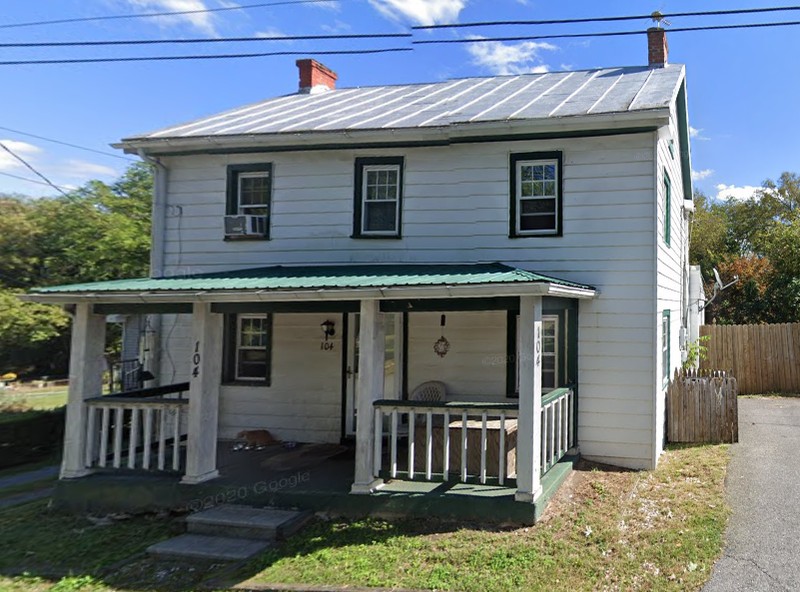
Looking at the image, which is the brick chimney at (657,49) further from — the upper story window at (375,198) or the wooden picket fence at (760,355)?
the wooden picket fence at (760,355)

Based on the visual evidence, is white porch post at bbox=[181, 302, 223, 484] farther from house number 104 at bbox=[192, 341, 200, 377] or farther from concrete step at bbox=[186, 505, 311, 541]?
concrete step at bbox=[186, 505, 311, 541]

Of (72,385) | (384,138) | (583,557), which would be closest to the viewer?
(583,557)

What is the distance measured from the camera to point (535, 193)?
873 centimetres

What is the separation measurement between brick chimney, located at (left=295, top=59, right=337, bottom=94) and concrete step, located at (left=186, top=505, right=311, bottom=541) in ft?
33.3

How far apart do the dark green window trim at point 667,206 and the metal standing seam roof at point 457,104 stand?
160cm

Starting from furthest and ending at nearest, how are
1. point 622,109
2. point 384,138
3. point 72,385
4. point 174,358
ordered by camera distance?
point 174,358
point 384,138
point 622,109
point 72,385

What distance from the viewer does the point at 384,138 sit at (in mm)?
9109

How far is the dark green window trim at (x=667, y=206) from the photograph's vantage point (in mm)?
9625

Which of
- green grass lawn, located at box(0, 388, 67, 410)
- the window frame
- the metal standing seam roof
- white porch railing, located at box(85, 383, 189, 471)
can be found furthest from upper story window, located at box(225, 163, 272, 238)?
green grass lawn, located at box(0, 388, 67, 410)

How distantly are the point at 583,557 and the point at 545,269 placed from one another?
172 inches

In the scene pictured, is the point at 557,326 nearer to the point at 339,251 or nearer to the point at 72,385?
the point at 339,251

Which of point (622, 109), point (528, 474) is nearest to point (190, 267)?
point (528, 474)

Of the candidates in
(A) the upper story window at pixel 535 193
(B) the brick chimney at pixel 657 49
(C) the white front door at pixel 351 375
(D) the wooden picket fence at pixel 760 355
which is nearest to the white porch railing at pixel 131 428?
(C) the white front door at pixel 351 375

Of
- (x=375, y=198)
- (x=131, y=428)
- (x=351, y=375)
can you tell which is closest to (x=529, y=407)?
(x=351, y=375)
